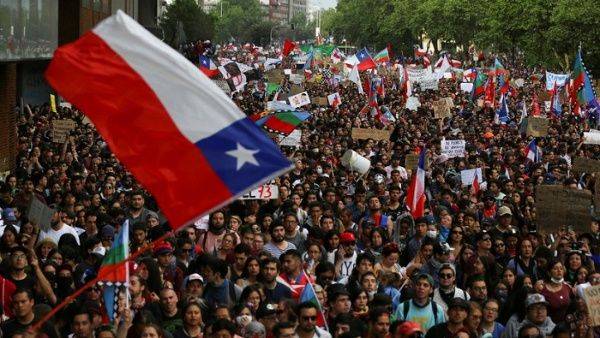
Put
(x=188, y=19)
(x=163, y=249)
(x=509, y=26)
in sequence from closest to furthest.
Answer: (x=163, y=249), (x=509, y=26), (x=188, y=19)

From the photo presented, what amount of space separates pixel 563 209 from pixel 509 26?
1941 inches

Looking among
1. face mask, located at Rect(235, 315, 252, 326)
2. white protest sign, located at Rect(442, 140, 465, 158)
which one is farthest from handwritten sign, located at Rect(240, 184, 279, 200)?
white protest sign, located at Rect(442, 140, 465, 158)

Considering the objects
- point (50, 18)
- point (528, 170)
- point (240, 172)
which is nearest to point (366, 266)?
point (240, 172)

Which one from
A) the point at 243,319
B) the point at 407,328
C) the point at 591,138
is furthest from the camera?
the point at 591,138

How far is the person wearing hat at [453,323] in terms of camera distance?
8.37m

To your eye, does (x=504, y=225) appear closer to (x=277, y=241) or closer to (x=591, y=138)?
(x=277, y=241)

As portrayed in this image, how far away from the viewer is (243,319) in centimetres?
837

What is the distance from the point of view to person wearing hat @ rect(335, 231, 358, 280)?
1099 centimetres

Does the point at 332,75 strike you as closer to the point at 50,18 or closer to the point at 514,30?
the point at 514,30

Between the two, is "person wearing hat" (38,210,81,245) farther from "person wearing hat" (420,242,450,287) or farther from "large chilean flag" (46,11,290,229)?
"large chilean flag" (46,11,290,229)

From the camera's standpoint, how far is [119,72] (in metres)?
6.76

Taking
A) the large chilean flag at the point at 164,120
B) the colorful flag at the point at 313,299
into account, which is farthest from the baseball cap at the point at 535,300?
Answer: the large chilean flag at the point at 164,120

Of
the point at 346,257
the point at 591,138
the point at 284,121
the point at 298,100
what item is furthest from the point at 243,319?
the point at 298,100

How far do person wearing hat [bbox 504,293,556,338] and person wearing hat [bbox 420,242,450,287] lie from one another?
164cm
